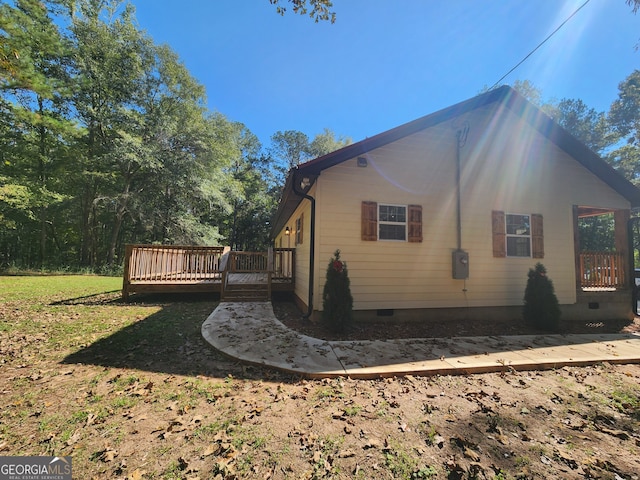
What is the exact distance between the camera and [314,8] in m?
4.16

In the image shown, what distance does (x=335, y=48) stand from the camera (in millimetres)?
7875

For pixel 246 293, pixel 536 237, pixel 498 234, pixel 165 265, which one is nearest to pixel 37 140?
pixel 165 265

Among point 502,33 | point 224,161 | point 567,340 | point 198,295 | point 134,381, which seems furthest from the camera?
point 224,161

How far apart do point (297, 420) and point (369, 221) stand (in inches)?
169

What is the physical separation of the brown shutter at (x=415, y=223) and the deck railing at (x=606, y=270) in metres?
5.41

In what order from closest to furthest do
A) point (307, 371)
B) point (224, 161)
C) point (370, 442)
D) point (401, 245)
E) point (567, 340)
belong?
1. point (370, 442)
2. point (307, 371)
3. point (567, 340)
4. point (401, 245)
5. point (224, 161)

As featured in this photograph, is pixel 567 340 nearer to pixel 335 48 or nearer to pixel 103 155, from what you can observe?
pixel 335 48

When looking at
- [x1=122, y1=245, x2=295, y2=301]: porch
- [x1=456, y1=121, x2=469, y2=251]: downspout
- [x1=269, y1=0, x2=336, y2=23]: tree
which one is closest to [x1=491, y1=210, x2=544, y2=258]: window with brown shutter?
[x1=456, y1=121, x2=469, y2=251]: downspout

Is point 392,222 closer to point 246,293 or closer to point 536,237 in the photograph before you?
point 536,237

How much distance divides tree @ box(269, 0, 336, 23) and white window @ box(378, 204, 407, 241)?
3615 mm

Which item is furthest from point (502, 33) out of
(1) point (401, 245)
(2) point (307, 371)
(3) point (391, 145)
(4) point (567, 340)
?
(2) point (307, 371)

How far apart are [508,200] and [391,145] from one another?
345 centimetres

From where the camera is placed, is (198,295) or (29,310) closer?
(29,310)

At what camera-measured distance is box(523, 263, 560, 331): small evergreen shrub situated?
19.3 ft
